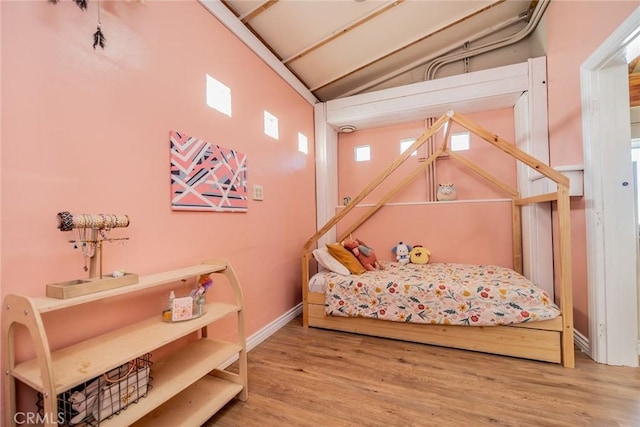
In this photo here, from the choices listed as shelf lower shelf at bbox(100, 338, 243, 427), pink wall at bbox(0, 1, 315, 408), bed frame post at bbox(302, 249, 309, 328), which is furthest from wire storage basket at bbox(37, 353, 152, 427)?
bed frame post at bbox(302, 249, 309, 328)

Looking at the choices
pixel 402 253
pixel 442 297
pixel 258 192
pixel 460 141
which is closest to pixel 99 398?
pixel 258 192

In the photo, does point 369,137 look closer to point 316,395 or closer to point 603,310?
point 603,310

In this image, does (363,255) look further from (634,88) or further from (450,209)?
(634,88)

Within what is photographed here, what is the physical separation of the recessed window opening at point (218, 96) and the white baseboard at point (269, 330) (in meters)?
1.79

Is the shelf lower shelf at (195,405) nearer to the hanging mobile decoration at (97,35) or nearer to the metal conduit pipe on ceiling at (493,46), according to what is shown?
the hanging mobile decoration at (97,35)

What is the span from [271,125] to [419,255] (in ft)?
7.19

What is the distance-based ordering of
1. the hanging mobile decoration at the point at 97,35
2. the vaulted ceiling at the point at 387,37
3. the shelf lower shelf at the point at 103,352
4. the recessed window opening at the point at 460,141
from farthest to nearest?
the recessed window opening at the point at 460,141, the vaulted ceiling at the point at 387,37, the hanging mobile decoration at the point at 97,35, the shelf lower shelf at the point at 103,352

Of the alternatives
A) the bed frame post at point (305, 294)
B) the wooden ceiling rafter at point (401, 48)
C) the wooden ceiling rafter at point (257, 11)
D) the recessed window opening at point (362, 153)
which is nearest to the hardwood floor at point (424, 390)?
the bed frame post at point (305, 294)

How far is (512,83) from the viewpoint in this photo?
2674mm

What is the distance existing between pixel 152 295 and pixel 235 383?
70 cm

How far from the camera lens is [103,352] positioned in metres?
1.02

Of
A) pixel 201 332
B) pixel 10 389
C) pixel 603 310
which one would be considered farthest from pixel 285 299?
pixel 603 310

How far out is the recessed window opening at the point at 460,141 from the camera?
3281 mm

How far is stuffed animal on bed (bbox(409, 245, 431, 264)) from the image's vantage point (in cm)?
309
